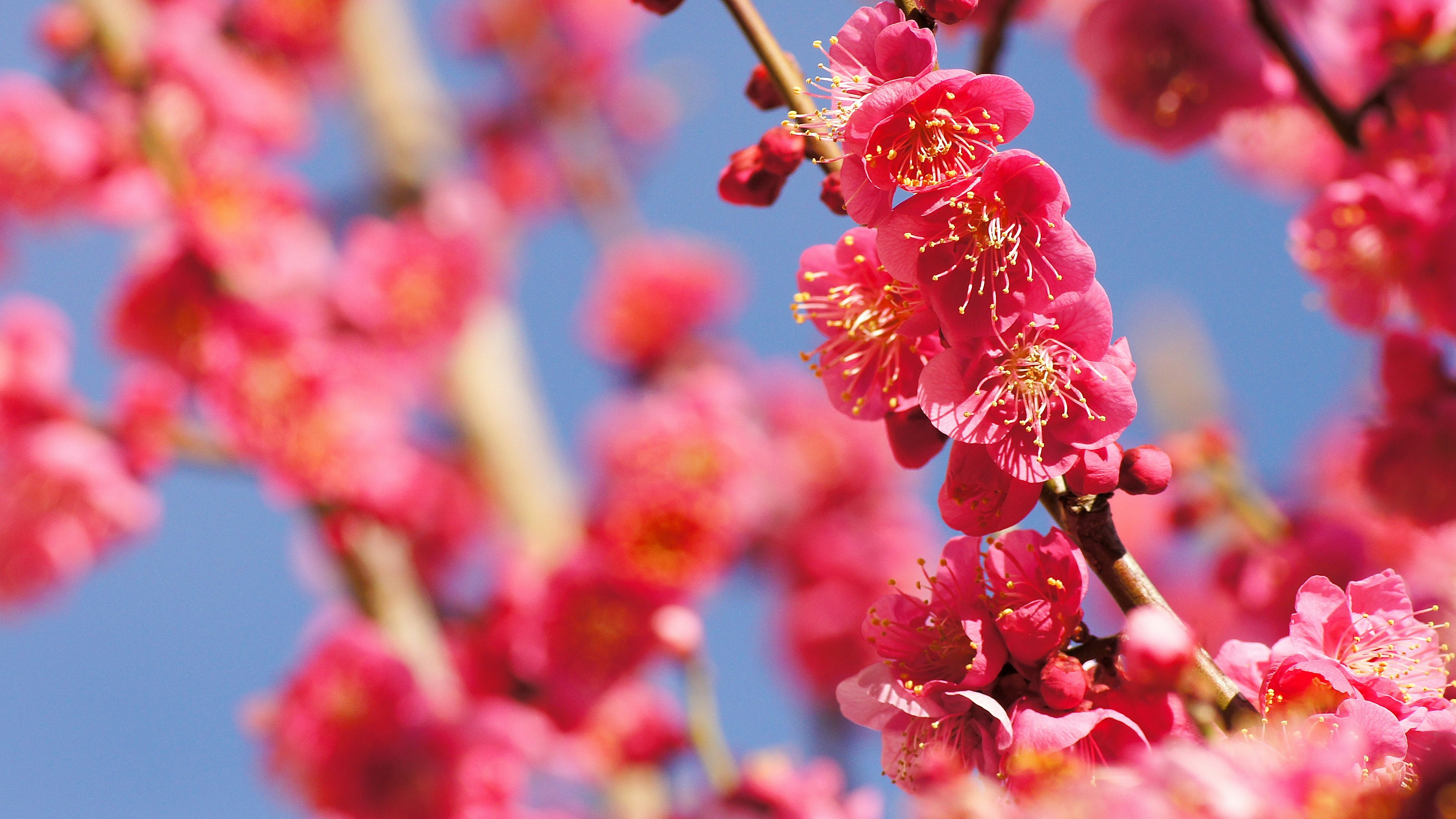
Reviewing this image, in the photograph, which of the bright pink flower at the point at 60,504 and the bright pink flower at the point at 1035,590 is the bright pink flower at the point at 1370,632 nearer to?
the bright pink flower at the point at 1035,590

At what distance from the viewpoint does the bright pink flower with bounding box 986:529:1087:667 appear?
91 centimetres

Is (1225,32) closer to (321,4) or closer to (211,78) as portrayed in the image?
(211,78)

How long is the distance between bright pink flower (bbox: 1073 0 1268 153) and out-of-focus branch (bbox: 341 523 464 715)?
1831 millimetres

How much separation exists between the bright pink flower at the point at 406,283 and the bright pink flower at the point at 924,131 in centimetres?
243

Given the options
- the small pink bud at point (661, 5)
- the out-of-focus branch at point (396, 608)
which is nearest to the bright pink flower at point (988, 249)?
the small pink bud at point (661, 5)

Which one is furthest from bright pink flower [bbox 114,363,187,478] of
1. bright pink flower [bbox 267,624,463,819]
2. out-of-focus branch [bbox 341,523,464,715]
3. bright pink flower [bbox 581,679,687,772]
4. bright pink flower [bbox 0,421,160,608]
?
bright pink flower [bbox 581,679,687,772]

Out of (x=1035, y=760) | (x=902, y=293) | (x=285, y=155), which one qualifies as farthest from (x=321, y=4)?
(x=1035, y=760)

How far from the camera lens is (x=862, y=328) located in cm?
100

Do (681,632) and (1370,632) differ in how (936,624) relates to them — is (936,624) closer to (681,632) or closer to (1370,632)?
(1370,632)

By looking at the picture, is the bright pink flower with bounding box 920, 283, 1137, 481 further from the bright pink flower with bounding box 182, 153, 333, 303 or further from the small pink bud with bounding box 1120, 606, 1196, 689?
the bright pink flower with bounding box 182, 153, 333, 303

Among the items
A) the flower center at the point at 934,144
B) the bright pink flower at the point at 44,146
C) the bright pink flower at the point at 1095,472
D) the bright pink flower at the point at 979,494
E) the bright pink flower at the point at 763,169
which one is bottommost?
the bright pink flower at the point at 1095,472

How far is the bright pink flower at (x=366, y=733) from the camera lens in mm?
2348

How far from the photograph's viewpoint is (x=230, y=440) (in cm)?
255

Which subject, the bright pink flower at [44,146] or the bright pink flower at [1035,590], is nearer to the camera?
the bright pink flower at [1035,590]
